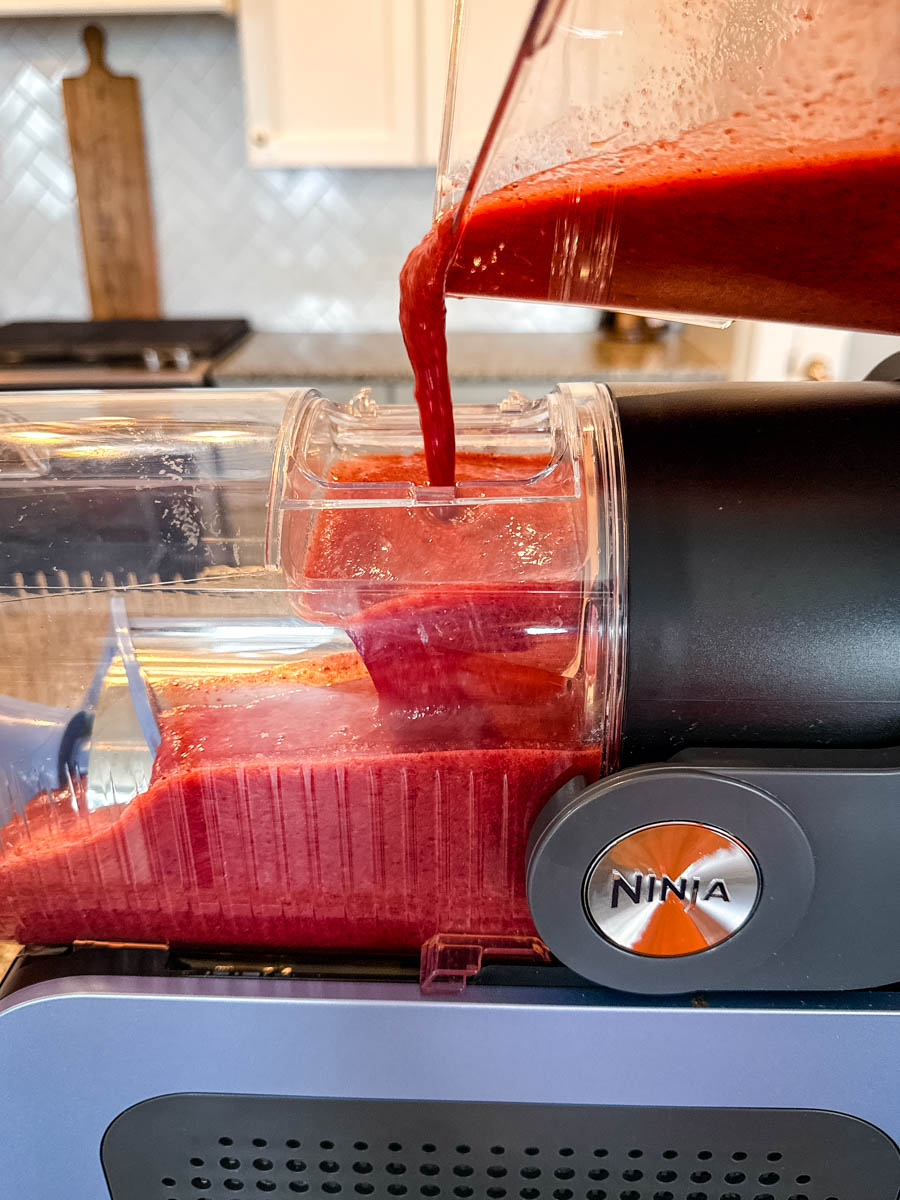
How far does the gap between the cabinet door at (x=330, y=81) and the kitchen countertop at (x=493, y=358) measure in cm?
40

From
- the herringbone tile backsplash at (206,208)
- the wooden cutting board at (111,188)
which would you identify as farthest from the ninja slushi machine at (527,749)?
the wooden cutting board at (111,188)

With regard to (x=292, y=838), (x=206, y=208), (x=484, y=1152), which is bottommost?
(x=484, y=1152)

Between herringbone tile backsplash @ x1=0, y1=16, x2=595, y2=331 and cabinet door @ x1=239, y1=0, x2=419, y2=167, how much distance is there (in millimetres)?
307

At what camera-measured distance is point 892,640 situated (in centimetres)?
35

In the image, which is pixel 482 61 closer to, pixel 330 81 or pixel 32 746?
pixel 32 746

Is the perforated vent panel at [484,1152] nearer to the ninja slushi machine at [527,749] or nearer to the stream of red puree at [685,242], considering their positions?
the ninja slushi machine at [527,749]

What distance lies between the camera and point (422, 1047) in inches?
15.7

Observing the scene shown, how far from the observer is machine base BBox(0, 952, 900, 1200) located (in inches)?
15.4

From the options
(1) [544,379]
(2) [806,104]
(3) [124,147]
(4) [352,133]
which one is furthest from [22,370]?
(2) [806,104]

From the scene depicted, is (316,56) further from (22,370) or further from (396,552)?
(396,552)

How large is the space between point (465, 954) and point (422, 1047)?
42 mm

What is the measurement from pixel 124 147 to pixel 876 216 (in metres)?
2.29

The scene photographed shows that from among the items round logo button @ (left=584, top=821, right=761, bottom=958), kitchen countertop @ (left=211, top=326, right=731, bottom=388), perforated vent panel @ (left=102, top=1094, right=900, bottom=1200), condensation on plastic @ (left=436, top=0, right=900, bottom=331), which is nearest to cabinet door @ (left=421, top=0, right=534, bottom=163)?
condensation on plastic @ (left=436, top=0, right=900, bottom=331)

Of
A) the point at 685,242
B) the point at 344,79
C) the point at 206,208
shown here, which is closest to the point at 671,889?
the point at 685,242
